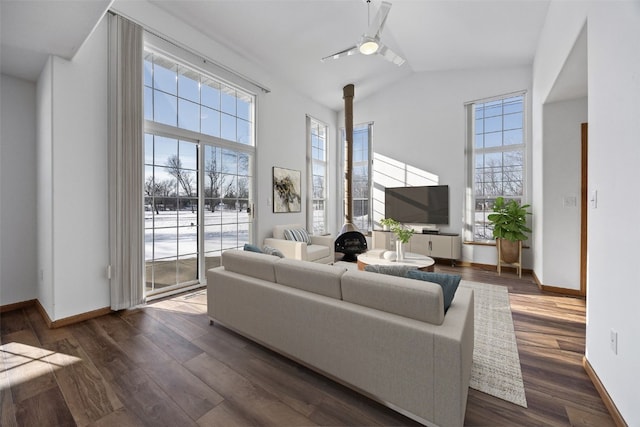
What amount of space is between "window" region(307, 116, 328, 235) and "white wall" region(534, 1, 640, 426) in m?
4.77

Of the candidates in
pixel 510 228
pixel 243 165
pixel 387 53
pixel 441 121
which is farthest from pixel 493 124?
pixel 243 165

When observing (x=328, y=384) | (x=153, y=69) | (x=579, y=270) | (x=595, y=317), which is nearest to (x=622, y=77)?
(x=595, y=317)

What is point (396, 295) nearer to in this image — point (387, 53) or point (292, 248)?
point (292, 248)

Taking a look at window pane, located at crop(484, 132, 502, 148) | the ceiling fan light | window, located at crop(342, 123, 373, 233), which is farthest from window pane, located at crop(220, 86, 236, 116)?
window pane, located at crop(484, 132, 502, 148)

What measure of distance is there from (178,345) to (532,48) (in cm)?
634

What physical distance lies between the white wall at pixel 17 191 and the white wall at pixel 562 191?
21.5 feet

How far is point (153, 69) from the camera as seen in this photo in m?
3.39

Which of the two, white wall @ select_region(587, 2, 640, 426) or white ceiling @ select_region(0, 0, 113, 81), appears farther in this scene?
white ceiling @ select_region(0, 0, 113, 81)

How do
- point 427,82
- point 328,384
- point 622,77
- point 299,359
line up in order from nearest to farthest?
point 622,77 < point 328,384 < point 299,359 < point 427,82

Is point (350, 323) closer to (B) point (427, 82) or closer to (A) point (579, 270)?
(A) point (579, 270)

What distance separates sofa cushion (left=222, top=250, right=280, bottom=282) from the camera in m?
2.21

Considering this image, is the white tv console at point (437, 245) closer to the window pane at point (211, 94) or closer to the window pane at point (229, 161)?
the window pane at point (229, 161)

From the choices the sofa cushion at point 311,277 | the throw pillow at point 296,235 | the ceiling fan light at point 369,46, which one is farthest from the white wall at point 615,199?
the throw pillow at point 296,235

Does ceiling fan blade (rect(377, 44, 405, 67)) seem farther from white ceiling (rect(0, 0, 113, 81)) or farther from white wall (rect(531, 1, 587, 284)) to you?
white ceiling (rect(0, 0, 113, 81))
